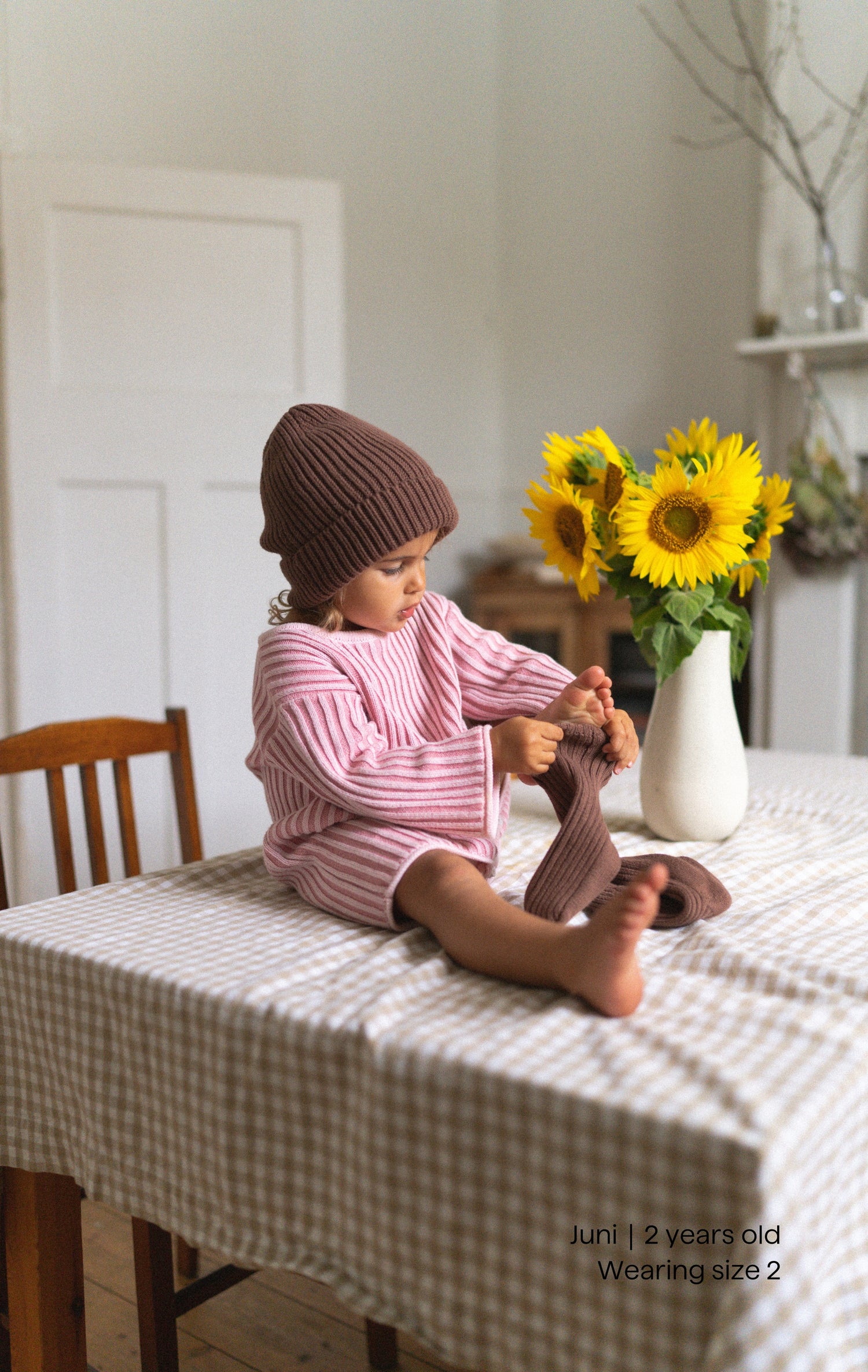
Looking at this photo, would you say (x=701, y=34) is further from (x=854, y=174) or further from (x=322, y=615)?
(x=322, y=615)

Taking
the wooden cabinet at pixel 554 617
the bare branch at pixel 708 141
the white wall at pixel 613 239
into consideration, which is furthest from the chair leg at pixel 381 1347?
the bare branch at pixel 708 141

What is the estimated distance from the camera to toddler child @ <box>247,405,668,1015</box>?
88 centimetres

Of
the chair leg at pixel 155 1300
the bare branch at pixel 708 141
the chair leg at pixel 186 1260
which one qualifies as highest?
the bare branch at pixel 708 141

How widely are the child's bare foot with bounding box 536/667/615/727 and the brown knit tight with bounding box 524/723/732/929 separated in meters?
0.04

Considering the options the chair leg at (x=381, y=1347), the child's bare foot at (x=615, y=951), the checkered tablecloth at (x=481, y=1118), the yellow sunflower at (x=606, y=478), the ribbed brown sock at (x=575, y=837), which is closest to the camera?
the checkered tablecloth at (x=481, y=1118)

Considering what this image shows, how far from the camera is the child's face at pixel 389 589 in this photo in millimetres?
1015

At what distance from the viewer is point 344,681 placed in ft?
3.22

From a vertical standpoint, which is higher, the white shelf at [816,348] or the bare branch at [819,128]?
the bare branch at [819,128]

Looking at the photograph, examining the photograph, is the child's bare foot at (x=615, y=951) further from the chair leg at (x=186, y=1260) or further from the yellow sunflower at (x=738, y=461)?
the chair leg at (x=186, y=1260)

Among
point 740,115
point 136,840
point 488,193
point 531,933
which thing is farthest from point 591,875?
point 488,193

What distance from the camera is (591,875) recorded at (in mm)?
889

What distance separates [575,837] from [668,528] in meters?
0.34

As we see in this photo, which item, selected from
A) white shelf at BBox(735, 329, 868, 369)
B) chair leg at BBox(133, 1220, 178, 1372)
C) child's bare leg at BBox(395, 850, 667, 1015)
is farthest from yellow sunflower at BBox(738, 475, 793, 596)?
white shelf at BBox(735, 329, 868, 369)

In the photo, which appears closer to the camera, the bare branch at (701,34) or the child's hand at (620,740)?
the child's hand at (620,740)
